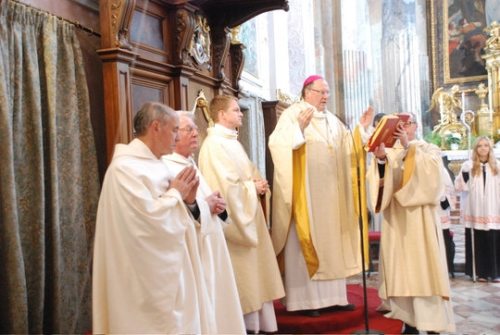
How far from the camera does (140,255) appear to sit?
8.93 ft

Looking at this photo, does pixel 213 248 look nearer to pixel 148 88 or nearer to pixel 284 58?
pixel 148 88

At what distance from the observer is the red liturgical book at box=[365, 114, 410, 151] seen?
4.32 metres

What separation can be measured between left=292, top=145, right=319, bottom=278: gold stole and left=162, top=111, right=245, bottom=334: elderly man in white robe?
1.21 m

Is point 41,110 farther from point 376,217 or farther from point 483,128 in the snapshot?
point 483,128

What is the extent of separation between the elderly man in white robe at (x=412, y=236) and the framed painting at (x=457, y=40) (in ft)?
41.3

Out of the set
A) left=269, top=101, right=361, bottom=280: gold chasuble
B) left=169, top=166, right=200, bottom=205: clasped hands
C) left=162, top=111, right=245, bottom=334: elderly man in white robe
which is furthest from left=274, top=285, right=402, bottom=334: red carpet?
left=169, top=166, right=200, bottom=205: clasped hands

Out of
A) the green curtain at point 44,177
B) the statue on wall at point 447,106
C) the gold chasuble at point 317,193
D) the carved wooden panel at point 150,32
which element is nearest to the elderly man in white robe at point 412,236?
the gold chasuble at point 317,193

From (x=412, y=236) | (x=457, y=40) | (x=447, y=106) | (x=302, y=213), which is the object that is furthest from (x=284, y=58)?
(x=457, y=40)

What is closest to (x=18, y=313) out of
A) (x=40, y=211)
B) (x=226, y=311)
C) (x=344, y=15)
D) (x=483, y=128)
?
(x=40, y=211)

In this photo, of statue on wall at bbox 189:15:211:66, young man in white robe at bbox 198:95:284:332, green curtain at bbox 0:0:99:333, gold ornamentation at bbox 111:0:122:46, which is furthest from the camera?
statue on wall at bbox 189:15:211:66

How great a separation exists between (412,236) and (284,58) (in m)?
5.45

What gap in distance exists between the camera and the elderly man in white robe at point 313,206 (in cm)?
464

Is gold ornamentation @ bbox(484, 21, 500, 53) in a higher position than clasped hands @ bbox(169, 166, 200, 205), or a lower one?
higher

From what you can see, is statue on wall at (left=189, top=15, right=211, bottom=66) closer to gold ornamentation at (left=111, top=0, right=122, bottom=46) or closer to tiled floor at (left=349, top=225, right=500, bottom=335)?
gold ornamentation at (left=111, top=0, right=122, bottom=46)
